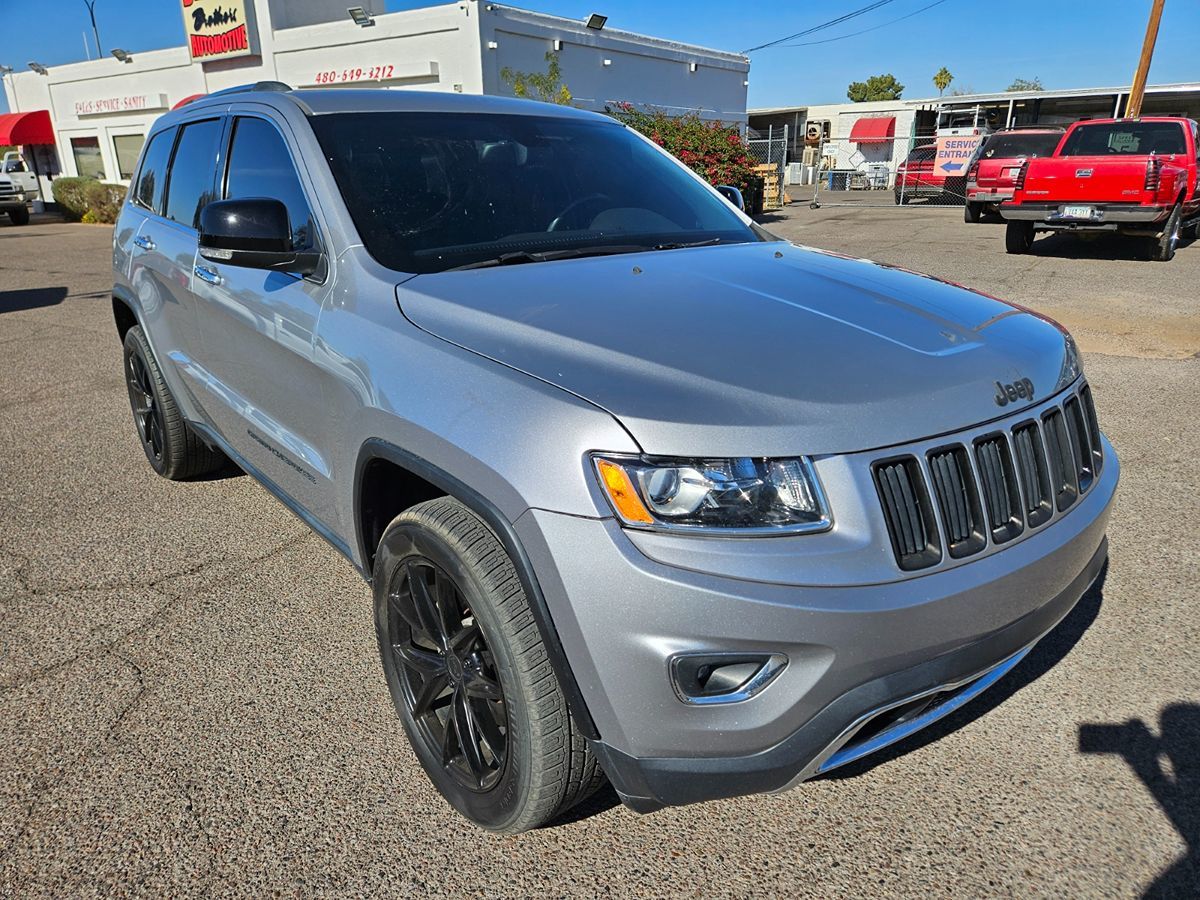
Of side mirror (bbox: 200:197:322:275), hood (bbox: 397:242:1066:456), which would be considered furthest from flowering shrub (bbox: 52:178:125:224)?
hood (bbox: 397:242:1066:456)

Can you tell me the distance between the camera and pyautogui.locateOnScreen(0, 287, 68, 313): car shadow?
11.0 metres

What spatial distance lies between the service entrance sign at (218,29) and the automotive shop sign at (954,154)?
65.2 ft

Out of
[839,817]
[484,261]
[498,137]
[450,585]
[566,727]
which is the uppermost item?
[498,137]

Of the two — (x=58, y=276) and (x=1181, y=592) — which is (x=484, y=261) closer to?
(x=1181, y=592)

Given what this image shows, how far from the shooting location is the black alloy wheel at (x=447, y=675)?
2109mm

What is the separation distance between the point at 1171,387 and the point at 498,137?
199 inches

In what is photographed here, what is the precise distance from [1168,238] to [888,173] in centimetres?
2930

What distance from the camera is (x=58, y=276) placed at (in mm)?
14156

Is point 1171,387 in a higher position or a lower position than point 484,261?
lower

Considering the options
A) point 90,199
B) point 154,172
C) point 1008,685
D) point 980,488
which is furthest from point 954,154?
point 980,488

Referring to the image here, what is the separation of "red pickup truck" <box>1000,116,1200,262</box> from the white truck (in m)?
26.5

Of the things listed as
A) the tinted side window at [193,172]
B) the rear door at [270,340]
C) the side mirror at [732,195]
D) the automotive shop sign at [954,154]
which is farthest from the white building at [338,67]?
the rear door at [270,340]

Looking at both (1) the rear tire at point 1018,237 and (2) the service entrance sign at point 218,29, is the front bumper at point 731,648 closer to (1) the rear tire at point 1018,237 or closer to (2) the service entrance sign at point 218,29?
(1) the rear tire at point 1018,237

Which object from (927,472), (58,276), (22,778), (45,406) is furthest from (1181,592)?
(58,276)
